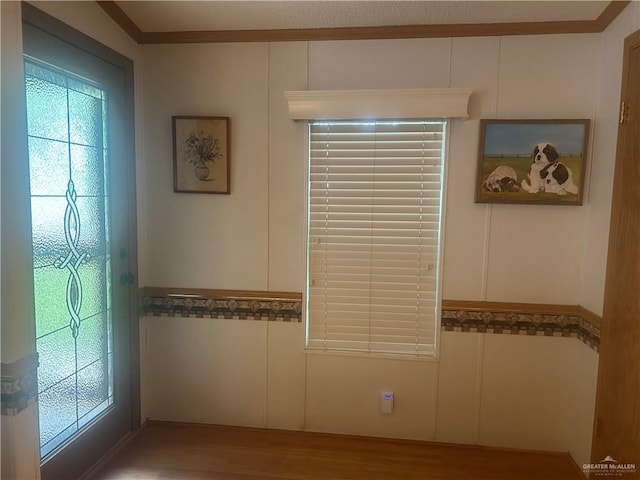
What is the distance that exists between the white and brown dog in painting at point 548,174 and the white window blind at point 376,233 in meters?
0.49

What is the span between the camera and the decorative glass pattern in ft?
5.91

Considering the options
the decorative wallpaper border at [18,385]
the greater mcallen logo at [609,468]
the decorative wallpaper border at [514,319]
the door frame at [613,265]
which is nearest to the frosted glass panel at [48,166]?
the decorative wallpaper border at [18,385]

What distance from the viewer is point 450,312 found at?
2381mm

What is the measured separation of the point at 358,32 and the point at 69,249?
190 cm

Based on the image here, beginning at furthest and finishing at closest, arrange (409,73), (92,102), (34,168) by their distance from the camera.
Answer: (409,73), (92,102), (34,168)

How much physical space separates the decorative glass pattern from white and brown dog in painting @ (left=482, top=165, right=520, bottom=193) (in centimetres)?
213

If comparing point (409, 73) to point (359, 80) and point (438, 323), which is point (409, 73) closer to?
point (359, 80)

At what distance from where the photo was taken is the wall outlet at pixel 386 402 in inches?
96.0

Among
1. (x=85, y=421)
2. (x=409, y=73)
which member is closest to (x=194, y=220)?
(x=85, y=421)

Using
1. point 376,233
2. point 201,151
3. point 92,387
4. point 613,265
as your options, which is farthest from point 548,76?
point 92,387

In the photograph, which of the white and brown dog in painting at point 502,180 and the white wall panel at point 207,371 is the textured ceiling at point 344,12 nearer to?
the white and brown dog in painting at point 502,180

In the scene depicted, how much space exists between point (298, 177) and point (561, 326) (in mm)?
1727

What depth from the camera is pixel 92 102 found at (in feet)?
6.98

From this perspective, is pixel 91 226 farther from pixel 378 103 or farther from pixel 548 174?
pixel 548 174
